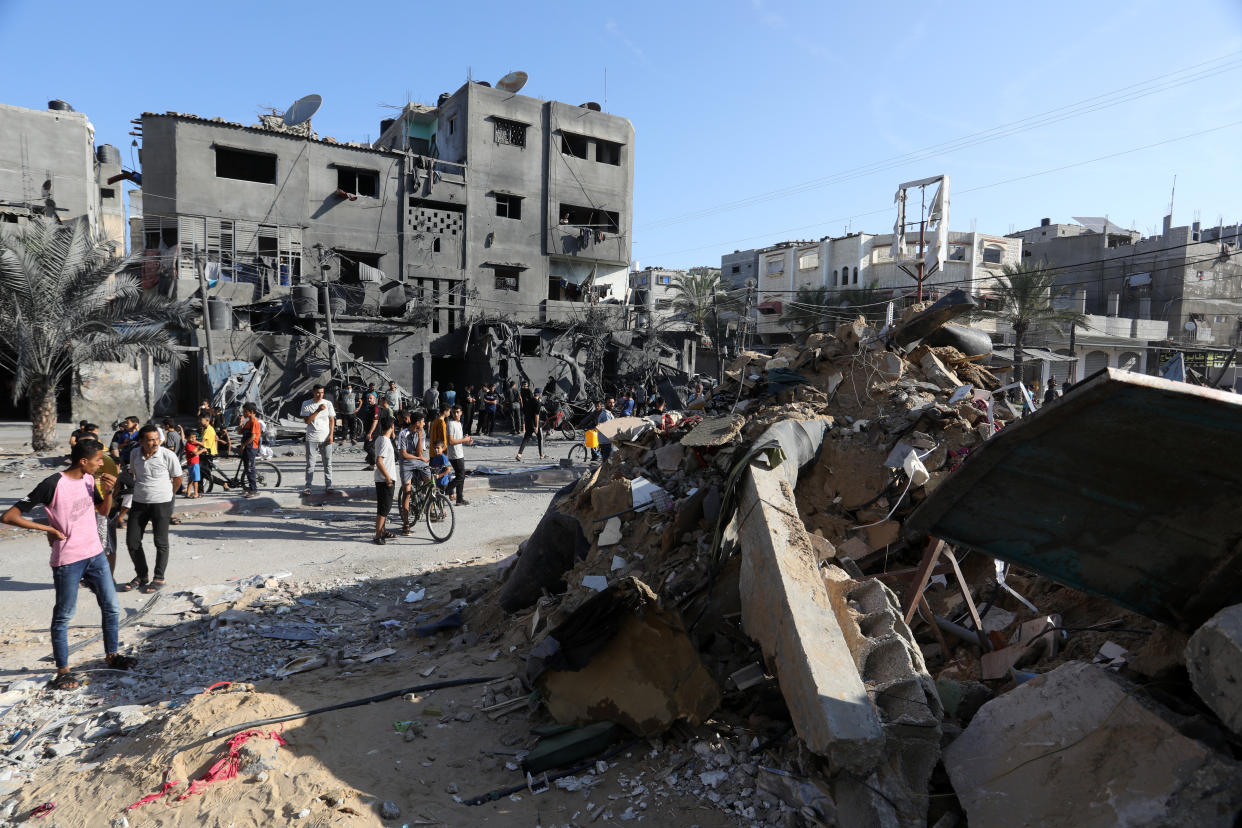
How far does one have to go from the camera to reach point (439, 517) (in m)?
9.66

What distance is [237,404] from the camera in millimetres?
21547

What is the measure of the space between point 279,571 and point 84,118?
98.7 ft

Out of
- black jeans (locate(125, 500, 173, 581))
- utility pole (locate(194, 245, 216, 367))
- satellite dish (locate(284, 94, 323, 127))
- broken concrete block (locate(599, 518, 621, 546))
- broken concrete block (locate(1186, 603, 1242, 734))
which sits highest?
satellite dish (locate(284, 94, 323, 127))

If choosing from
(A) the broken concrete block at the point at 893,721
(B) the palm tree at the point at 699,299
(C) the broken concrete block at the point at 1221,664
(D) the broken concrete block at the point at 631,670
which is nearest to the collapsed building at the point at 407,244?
(B) the palm tree at the point at 699,299

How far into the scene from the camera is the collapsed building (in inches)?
974

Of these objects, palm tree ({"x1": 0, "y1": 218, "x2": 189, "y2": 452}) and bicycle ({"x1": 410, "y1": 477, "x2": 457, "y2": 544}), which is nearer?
bicycle ({"x1": 410, "y1": 477, "x2": 457, "y2": 544})

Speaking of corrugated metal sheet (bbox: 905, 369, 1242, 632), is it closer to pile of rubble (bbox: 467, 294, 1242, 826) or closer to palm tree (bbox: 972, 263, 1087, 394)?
pile of rubble (bbox: 467, 294, 1242, 826)

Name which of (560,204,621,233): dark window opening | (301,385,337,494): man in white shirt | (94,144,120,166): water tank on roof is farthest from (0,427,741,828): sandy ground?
(94,144,120,166): water tank on roof

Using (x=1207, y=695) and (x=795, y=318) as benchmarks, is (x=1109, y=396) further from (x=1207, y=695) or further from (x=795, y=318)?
(x=795, y=318)

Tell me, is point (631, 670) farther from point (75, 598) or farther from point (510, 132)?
point (510, 132)

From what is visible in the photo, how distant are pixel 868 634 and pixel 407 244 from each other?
28.5 metres

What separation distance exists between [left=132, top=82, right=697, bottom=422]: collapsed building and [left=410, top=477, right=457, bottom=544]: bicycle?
16.3m

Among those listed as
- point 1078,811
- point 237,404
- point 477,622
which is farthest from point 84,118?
point 1078,811

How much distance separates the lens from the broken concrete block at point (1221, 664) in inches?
99.5
